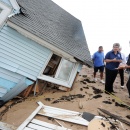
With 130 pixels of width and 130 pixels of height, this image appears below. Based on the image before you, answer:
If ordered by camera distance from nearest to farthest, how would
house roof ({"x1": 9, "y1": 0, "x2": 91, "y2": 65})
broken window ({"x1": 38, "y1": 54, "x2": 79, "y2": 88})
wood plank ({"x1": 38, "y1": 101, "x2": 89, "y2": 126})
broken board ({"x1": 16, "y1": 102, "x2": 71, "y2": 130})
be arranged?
broken board ({"x1": 16, "y1": 102, "x2": 71, "y2": 130}) < wood plank ({"x1": 38, "y1": 101, "x2": 89, "y2": 126}) < house roof ({"x1": 9, "y1": 0, "x2": 91, "y2": 65}) < broken window ({"x1": 38, "y1": 54, "x2": 79, "y2": 88})

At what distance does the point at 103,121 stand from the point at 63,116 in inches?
56.6

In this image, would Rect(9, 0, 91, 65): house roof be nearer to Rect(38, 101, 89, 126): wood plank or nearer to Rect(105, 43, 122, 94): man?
Rect(105, 43, 122, 94): man

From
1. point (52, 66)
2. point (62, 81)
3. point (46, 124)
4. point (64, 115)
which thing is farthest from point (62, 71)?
point (46, 124)

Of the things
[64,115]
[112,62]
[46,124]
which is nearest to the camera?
[46,124]

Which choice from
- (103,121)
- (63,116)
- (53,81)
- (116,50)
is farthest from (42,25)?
(103,121)

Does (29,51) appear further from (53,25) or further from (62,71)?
(53,25)

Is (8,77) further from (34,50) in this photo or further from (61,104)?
(61,104)

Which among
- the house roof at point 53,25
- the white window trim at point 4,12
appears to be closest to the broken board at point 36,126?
the house roof at point 53,25

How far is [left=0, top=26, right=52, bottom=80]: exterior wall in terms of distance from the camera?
24.9ft

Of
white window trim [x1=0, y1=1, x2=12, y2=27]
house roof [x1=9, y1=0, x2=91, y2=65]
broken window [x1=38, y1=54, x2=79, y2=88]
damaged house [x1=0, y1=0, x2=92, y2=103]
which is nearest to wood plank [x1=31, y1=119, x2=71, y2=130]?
damaged house [x1=0, y1=0, x2=92, y2=103]

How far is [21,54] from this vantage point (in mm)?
7930

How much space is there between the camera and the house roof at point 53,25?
26.9ft

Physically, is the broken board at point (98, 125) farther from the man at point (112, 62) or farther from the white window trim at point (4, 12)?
the white window trim at point (4, 12)

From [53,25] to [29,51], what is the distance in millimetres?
2909
